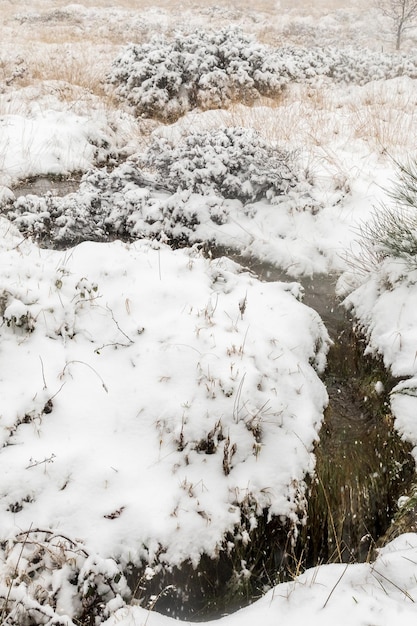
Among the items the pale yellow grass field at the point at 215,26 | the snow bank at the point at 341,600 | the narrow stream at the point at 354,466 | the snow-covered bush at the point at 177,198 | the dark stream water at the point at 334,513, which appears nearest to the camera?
the snow bank at the point at 341,600

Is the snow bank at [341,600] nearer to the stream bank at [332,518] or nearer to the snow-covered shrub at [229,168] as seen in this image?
the stream bank at [332,518]

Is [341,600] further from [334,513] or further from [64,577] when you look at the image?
[64,577]

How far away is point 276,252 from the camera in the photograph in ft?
18.8

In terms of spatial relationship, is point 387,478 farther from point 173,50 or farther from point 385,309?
point 173,50

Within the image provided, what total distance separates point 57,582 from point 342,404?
99.9 inches

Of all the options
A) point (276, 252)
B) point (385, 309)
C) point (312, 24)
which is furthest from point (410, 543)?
point (312, 24)

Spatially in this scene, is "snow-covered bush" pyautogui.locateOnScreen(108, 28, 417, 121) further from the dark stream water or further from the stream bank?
the stream bank

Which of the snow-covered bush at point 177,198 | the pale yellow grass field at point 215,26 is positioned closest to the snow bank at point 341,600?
the snow-covered bush at point 177,198

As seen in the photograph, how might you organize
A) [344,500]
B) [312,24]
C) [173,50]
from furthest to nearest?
[312,24] < [173,50] < [344,500]

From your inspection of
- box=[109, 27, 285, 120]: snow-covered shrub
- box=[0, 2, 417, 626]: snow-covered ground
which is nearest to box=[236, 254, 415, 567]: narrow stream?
box=[0, 2, 417, 626]: snow-covered ground

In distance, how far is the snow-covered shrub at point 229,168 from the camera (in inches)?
248

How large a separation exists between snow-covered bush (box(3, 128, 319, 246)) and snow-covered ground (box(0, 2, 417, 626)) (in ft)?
0.09

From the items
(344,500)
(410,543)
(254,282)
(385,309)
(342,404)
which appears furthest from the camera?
(254,282)

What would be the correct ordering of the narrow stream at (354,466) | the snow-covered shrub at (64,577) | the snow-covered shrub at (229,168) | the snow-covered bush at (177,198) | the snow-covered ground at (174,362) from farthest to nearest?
the snow-covered shrub at (229,168)
the snow-covered bush at (177,198)
the narrow stream at (354,466)
the snow-covered ground at (174,362)
the snow-covered shrub at (64,577)
